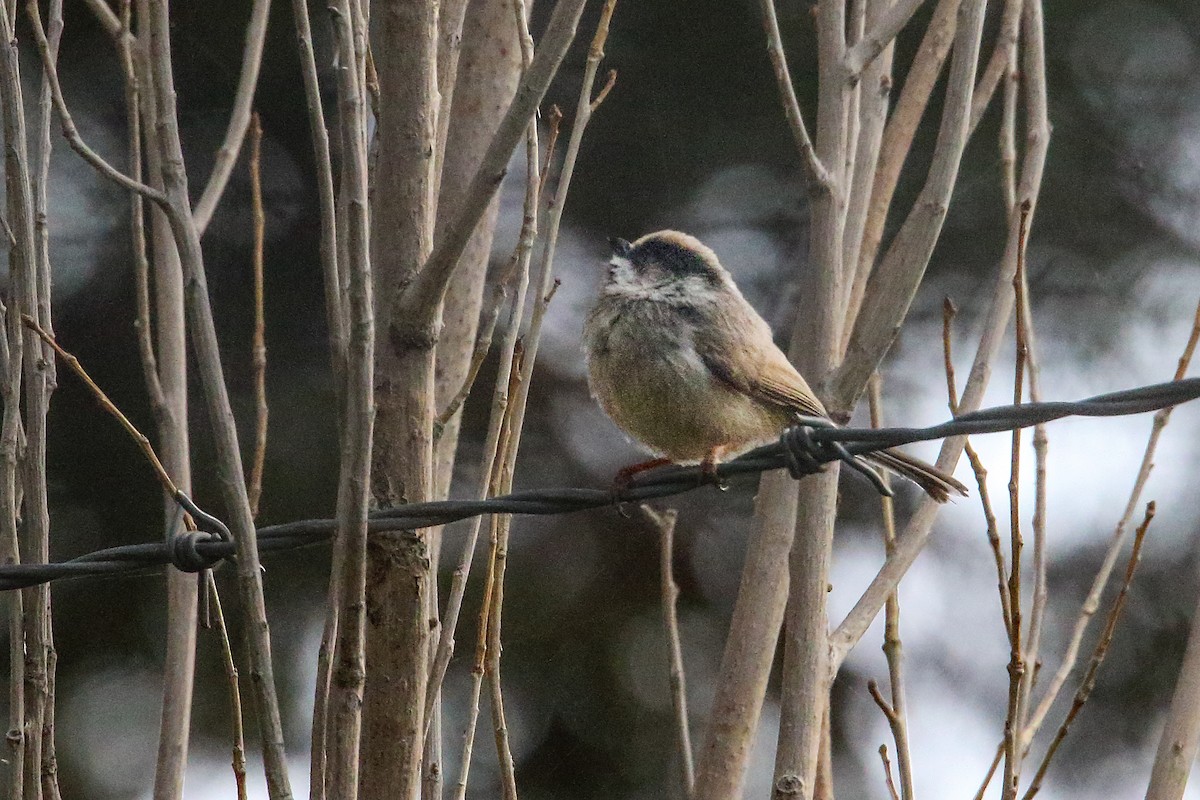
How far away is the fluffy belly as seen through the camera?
4.04 m

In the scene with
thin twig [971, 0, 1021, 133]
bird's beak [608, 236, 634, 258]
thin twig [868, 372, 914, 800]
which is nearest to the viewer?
thin twig [868, 372, 914, 800]

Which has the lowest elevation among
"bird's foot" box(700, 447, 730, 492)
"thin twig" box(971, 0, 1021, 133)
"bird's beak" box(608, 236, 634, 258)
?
"bird's foot" box(700, 447, 730, 492)

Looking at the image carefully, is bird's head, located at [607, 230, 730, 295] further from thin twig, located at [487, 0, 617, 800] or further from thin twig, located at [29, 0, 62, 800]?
thin twig, located at [29, 0, 62, 800]

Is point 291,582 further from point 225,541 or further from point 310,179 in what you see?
point 225,541

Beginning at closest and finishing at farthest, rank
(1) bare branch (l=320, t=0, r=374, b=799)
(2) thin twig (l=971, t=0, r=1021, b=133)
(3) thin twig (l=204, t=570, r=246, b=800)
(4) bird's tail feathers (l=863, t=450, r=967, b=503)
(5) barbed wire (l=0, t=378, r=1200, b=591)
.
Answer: (1) bare branch (l=320, t=0, r=374, b=799) < (5) barbed wire (l=0, t=378, r=1200, b=591) < (3) thin twig (l=204, t=570, r=246, b=800) < (4) bird's tail feathers (l=863, t=450, r=967, b=503) < (2) thin twig (l=971, t=0, r=1021, b=133)

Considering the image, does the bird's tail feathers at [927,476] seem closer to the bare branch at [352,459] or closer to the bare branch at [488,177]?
the bare branch at [488,177]

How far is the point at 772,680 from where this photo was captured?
6.98 m

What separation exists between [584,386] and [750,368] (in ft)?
10.5

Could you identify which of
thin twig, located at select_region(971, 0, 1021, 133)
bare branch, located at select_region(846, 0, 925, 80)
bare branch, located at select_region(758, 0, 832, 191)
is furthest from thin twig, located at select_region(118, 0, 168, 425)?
thin twig, located at select_region(971, 0, 1021, 133)

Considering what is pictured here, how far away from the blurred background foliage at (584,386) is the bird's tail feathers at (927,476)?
11.5 ft

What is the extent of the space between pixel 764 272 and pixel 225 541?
204 inches

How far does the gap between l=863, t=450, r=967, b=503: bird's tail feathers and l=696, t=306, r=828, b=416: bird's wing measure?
1.07ft

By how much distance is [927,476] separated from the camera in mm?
3662

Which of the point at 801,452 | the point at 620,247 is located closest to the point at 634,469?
the point at 620,247
